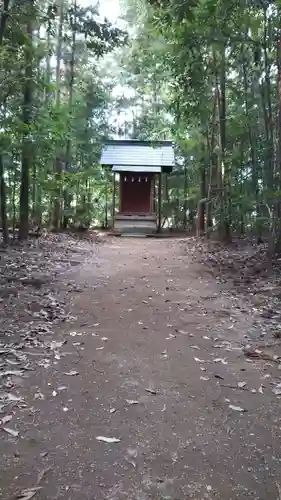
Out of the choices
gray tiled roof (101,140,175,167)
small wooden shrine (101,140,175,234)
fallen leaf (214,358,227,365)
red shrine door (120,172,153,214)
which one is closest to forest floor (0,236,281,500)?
fallen leaf (214,358,227,365)

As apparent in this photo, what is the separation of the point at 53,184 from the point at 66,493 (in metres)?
11.6

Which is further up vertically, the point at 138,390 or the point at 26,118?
the point at 26,118

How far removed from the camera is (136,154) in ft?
74.7

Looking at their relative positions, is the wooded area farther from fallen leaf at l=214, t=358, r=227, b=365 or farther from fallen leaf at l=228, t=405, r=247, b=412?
fallen leaf at l=228, t=405, r=247, b=412

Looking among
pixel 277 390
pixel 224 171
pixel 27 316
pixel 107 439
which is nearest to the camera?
pixel 107 439

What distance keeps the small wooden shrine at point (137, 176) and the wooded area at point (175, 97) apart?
1.48m

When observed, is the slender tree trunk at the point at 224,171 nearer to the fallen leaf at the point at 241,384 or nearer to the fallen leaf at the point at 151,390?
the fallen leaf at the point at 241,384

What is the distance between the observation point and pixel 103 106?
24594 mm

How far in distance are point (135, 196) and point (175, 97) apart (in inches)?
546

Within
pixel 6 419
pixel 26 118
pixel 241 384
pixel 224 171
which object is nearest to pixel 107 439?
pixel 6 419

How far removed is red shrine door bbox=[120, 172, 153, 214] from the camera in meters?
24.2

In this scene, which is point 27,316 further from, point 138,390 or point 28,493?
point 28,493

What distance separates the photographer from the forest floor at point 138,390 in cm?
265

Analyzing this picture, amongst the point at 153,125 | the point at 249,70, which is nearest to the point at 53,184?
the point at 249,70
